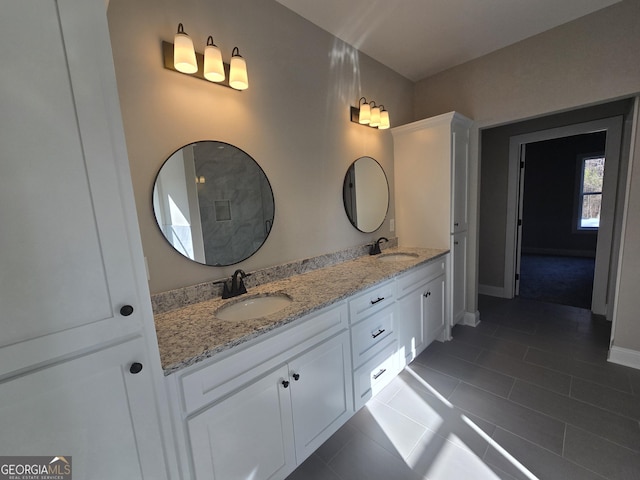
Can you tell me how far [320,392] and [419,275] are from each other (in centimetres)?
120

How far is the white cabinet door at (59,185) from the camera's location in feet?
2.06

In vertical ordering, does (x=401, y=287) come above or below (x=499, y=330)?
above

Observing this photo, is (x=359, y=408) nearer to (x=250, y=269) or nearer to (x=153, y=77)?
(x=250, y=269)

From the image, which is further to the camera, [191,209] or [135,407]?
[191,209]

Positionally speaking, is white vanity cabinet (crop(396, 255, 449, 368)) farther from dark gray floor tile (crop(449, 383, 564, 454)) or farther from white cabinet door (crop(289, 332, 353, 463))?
white cabinet door (crop(289, 332, 353, 463))

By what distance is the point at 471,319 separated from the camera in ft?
9.33

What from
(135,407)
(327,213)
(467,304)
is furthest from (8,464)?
(467,304)

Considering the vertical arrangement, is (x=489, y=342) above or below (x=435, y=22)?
below

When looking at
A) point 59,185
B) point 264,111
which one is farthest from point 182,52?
point 59,185

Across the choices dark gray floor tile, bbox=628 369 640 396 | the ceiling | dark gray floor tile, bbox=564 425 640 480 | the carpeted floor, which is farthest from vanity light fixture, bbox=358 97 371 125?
the carpeted floor

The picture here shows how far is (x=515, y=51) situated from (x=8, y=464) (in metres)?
3.68

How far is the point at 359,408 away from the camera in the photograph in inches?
65.8

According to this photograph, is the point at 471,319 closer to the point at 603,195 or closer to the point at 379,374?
the point at 379,374

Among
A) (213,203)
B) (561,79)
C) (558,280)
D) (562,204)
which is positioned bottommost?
(558,280)
